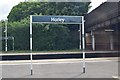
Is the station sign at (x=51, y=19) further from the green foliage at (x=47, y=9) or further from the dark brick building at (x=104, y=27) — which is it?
the green foliage at (x=47, y=9)

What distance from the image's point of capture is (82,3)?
5522 cm

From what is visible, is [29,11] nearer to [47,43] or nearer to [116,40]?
[47,43]

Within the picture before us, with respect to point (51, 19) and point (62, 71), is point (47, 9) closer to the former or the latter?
point (62, 71)

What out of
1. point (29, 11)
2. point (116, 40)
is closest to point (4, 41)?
point (29, 11)

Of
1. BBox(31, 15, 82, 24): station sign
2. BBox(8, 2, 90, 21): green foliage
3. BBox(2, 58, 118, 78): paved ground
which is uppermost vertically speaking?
BBox(8, 2, 90, 21): green foliage

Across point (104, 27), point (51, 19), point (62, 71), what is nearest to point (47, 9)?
point (104, 27)

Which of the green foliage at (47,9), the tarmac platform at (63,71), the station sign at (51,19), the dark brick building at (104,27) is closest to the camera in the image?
the tarmac platform at (63,71)

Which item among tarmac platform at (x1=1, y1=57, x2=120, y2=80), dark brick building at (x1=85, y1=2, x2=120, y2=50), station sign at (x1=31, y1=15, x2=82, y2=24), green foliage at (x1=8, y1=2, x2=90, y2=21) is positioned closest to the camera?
tarmac platform at (x1=1, y1=57, x2=120, y2=80)

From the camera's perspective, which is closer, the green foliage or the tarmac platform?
the tarmac platform

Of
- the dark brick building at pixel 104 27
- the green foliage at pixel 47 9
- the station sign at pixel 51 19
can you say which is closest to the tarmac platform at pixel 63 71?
the station sign at pixel 51 19

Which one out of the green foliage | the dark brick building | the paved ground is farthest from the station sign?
the green foliage

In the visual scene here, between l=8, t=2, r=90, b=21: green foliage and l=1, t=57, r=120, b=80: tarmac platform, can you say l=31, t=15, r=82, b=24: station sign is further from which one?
l=8, t=2, r=90, b=21: green foliage

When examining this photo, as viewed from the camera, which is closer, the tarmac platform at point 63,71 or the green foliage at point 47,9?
the tarmac platform at point 63,71

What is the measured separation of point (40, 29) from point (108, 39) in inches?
383
